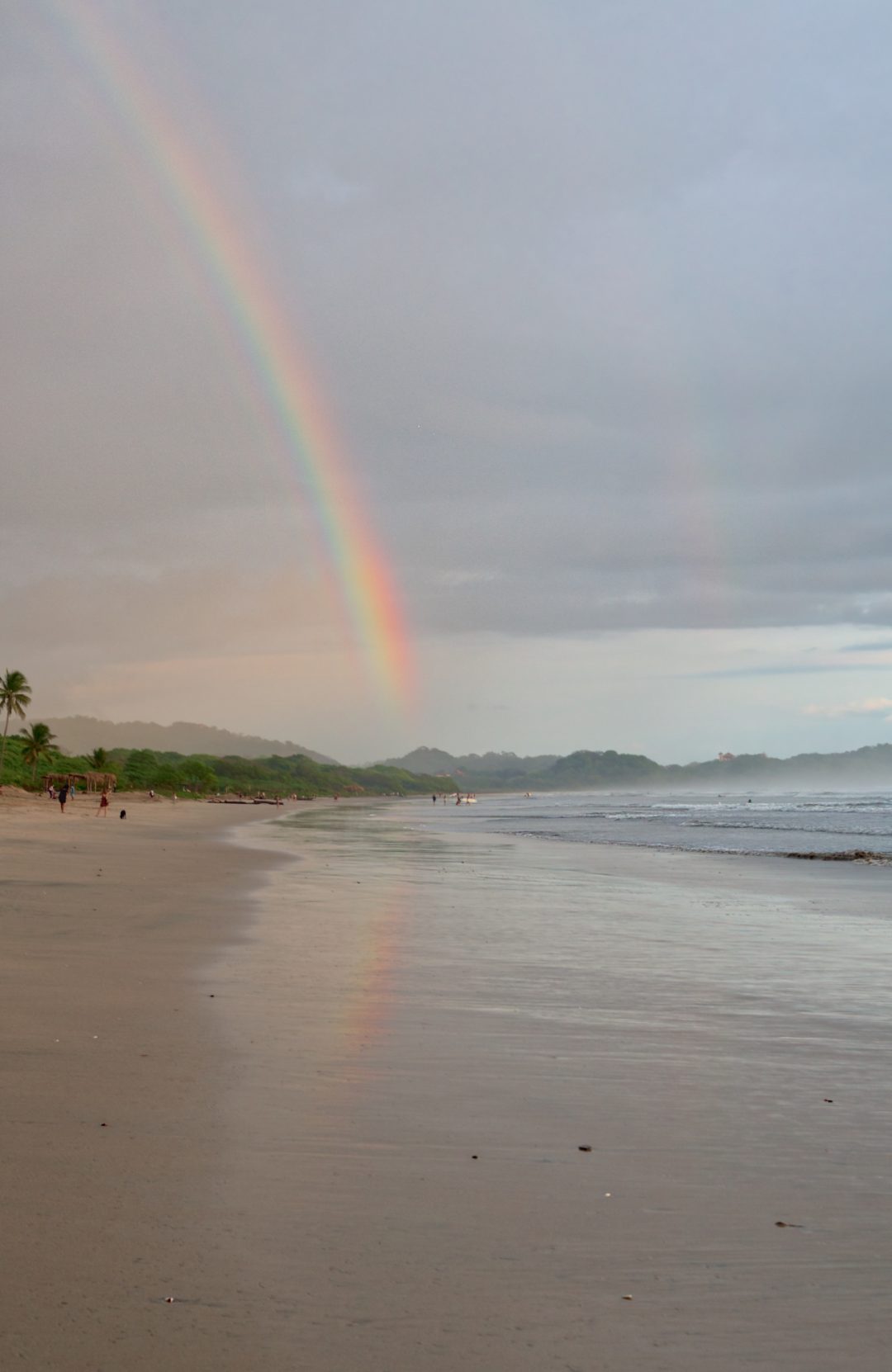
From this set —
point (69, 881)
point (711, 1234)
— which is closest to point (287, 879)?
point (69, 881)

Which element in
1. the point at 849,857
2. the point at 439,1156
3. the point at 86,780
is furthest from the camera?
the point at 86,780

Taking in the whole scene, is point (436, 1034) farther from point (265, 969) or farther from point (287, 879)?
point (287, 879)

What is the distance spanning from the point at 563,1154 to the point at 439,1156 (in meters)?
0.72

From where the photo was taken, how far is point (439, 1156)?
6160mm

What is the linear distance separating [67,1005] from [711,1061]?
5.59 meters

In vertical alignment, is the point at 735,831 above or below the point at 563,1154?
below

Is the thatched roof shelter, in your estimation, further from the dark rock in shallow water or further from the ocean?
the dark rock in shallow water

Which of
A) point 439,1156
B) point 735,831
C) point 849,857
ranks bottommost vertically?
point 735,831

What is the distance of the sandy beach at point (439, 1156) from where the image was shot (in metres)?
4.25

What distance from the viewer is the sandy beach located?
4.25m

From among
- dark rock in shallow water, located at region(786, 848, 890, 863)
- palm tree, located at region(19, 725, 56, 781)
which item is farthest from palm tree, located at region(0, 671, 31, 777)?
dark rock in shallow water, located at region(786, 848, 890, 863)

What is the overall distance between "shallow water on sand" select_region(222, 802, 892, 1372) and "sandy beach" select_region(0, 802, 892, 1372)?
0.9 inches

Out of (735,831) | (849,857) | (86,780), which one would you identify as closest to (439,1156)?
(849,857)

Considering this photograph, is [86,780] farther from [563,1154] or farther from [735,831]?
[563,1154]
